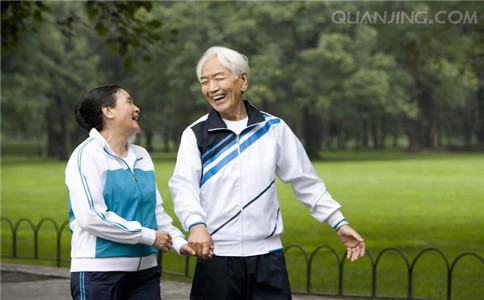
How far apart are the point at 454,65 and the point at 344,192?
28.8m

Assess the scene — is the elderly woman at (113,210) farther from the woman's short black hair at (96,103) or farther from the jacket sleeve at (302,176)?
the jacket sleeve at (302,176)

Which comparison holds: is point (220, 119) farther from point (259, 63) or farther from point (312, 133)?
point (312, 133)

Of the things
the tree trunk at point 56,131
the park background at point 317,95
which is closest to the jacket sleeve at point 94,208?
the park background at point 317,95

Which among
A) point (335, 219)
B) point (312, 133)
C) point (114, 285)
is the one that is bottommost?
point (114, 285)

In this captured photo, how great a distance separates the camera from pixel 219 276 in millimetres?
4074

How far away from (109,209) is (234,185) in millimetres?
582

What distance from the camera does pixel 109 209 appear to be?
3.93m

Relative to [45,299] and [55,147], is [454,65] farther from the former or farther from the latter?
[45,299]

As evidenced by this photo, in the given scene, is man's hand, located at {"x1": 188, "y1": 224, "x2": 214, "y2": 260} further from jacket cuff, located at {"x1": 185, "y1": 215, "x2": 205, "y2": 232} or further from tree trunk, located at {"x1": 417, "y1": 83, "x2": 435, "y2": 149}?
tree trunk, located at {"x1": 417, "y1": 83, "x2": 435, "y2": 149}

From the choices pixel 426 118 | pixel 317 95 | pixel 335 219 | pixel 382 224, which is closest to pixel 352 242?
pixel 335 219

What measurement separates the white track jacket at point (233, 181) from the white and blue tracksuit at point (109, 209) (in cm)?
16

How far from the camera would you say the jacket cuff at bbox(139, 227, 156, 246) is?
12.7ft

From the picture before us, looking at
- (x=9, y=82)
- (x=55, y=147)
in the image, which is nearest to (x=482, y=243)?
(x=9, y=82)

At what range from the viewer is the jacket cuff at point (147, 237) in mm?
3865
